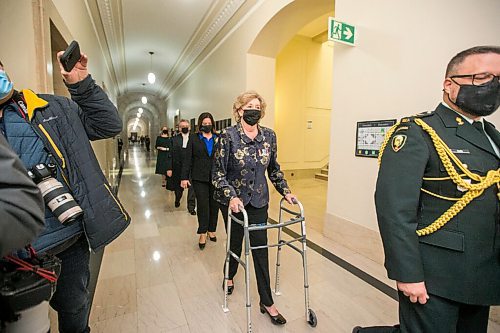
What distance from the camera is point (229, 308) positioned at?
2.10m

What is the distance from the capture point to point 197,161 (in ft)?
10.5

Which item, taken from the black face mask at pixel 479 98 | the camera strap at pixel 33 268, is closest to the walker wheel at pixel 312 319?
the black face mask at pixel 479 98

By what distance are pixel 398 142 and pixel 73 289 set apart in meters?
1.58

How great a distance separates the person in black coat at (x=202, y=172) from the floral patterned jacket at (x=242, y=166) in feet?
4.00

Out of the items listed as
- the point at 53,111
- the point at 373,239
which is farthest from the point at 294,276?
the point at 53,111

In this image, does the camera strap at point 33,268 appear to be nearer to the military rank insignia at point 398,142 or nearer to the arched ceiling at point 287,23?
the military rank insignia at point 398,142

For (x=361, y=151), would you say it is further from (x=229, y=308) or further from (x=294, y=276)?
(x=229, y=308)

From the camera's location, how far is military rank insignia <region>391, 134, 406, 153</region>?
1.14m

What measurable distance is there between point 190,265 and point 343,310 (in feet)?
5.02

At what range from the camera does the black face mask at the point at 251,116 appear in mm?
1945

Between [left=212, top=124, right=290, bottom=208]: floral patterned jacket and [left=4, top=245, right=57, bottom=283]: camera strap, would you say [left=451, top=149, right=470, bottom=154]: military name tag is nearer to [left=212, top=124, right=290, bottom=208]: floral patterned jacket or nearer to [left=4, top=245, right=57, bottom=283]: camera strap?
[left=212, top=124, right=290, bottom=208]: floral patterned jacket

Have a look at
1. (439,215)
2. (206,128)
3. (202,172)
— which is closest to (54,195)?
(439,215)

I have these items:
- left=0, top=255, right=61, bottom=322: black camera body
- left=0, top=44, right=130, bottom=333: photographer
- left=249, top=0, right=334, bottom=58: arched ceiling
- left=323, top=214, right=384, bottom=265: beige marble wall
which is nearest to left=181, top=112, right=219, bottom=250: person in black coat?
left=323, top=214, right=384, bottom=265: beige marble wall

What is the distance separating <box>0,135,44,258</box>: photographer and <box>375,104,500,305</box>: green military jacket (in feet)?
3.91
